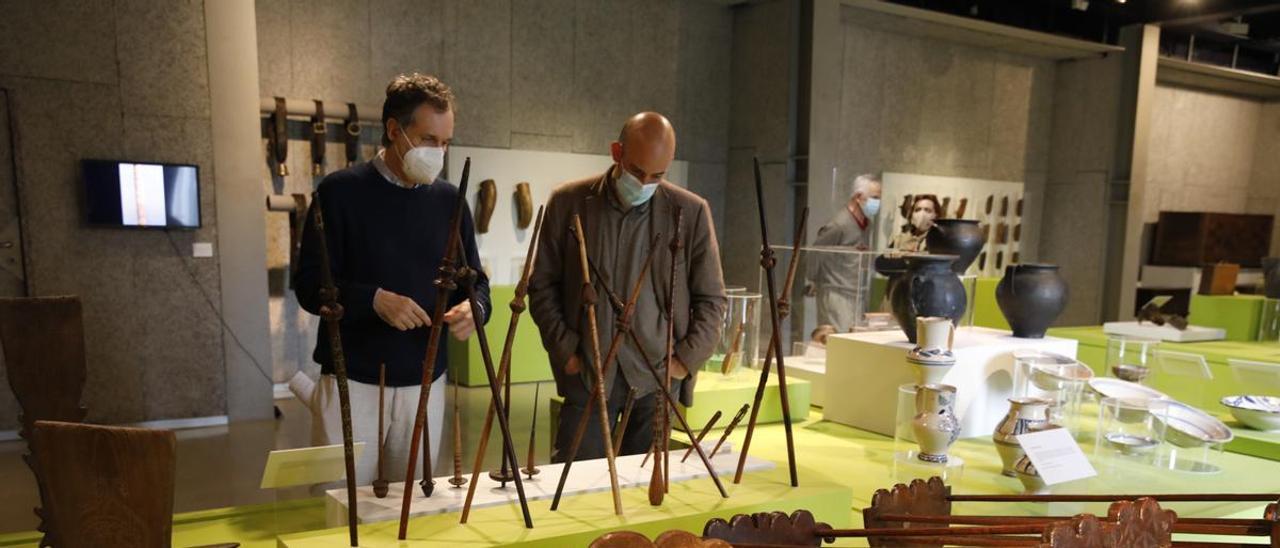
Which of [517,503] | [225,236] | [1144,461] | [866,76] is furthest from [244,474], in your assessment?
[866,76]

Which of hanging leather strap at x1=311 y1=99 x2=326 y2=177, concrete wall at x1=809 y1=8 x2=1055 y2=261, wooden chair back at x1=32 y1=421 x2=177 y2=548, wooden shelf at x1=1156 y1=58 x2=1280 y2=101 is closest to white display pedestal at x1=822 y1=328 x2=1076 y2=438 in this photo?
wooden chair back at x1=32 y1=421 x2=177 y2=548

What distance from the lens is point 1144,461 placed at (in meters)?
2.84

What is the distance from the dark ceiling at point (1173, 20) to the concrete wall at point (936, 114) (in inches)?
27.7

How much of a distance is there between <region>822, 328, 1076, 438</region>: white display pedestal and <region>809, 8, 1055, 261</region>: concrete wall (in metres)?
4.25

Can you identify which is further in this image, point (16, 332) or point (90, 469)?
point (16, 332)

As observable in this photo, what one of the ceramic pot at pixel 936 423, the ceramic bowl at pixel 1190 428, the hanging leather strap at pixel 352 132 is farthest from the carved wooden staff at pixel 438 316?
the hanging leather strap at pixel 352 132

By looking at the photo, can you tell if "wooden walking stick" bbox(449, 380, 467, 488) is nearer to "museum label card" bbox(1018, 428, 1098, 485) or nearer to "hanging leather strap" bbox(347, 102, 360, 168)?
"museum label card" bbox(1018, 428, 1098, 485)

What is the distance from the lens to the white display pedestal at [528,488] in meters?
1.42

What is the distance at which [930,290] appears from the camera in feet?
10.1

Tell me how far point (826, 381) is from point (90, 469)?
278 centimetres

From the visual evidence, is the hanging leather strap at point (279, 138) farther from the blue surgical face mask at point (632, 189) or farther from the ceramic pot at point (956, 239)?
the ceramic pot at point (956, 239)

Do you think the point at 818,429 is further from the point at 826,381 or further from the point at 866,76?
the point at 866,76

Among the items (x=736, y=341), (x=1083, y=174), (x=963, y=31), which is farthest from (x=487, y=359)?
(x=1083, y=174)

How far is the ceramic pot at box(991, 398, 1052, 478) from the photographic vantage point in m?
2.55
